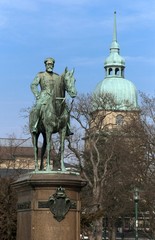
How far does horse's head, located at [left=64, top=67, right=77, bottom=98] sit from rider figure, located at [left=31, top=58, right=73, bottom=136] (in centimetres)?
64

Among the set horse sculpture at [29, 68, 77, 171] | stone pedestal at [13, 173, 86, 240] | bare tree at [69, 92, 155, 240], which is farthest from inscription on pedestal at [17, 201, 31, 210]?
bare tree at [69, 92, 155, 240]

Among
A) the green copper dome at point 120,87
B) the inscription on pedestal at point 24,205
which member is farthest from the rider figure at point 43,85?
the green copper dome at point 120,87

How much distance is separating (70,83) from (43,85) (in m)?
1.16

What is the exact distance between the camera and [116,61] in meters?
115

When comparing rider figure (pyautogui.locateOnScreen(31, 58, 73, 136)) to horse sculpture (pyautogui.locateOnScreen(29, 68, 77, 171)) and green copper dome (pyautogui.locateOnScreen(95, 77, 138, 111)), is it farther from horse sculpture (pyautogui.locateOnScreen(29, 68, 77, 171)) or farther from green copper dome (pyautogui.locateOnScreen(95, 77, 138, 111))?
green copper dome (pyautogui.locateOnScreen(95, 77, 138, 111))

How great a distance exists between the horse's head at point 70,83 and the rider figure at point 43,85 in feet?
2.09

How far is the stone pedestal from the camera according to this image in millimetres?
16406

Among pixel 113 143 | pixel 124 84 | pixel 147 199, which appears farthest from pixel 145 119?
pixel 124 84

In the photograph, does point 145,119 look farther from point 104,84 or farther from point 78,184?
point 104,84

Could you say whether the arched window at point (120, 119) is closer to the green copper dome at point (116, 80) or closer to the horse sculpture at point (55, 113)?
the horse sculpture at point (55, 113)

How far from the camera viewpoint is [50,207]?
→ 16.5 meters

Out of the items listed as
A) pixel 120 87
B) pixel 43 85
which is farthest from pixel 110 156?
pixel 120 87

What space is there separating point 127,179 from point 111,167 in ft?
17.4

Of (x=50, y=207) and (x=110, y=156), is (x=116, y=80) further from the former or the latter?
(x=50, y=207)
